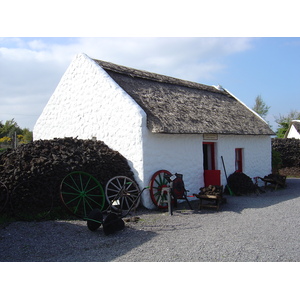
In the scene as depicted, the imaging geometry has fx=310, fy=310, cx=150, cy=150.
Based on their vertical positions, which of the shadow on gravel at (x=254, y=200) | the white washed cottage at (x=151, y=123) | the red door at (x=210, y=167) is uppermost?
Answer: the white washed cottage at (x=151, y=123)

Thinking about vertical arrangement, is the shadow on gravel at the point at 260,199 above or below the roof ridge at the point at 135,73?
below

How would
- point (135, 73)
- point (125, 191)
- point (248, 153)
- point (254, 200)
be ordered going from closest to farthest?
point (125, 191), point (254, 200), point (135, 73), point (248, 153)

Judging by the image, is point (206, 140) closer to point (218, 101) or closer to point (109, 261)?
point (218, 101)

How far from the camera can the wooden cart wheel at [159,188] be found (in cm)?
952

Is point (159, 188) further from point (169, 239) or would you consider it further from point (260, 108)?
point (260, 108)

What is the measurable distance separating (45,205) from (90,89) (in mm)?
4780

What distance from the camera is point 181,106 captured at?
11812 millimetres

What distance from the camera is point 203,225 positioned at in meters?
7.70

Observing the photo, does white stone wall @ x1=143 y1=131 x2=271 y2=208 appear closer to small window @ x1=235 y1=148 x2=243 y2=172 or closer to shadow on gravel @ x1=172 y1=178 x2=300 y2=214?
small window @ x1=235 y1=148 x2=243 y2=172

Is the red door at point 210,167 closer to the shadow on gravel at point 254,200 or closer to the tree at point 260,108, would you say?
the shadow on gravel at point 254,200

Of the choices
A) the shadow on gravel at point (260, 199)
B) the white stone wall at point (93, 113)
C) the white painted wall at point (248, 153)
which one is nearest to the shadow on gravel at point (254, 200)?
the shadow on gravel at point (260, 199)

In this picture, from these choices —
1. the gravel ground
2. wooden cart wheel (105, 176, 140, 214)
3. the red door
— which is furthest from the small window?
wooden cart wheel (105, 176, 140, 214)

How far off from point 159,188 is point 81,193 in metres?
2.42

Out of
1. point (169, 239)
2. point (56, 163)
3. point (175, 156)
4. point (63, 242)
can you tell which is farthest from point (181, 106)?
point (63, 242)
